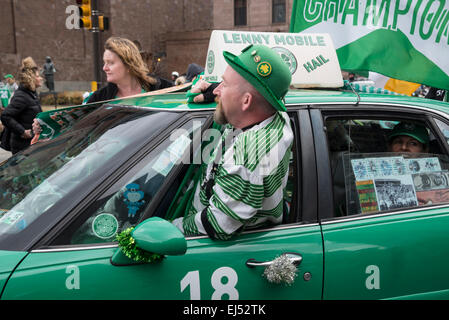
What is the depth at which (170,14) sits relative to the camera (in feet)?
137

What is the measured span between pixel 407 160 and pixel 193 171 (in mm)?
1158

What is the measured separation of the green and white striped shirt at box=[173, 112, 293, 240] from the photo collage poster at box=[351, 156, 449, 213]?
542 mm

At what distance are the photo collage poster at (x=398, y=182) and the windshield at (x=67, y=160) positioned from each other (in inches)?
40.8

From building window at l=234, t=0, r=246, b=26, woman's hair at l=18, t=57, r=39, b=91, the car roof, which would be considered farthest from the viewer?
building window at l=234, t=0, r=246, b=26

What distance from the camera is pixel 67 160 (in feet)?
6.82

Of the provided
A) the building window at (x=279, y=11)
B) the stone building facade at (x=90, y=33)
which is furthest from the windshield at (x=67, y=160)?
the building window at (x=279, y=11)

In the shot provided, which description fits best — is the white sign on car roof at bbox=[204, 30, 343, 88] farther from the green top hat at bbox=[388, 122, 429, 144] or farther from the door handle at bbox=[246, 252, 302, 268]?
the door handle at bbox=[246, 252, 302, 268]

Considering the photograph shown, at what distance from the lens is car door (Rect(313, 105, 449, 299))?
191 centimetres

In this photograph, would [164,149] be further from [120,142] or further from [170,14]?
[170,14]

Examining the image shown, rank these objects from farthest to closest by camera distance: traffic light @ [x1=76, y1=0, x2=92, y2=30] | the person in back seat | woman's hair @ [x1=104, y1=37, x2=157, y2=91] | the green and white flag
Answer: traffic light @ [x1=76, y1=0, x2=92, y2=30]
woman's hair @ [x1=104, y1=37, x2=157, y2=91]
the green and white flag
the person in back seat

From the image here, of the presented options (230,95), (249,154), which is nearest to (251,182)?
(249,154)

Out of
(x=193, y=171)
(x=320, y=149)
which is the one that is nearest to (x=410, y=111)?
(x=320, y=149)

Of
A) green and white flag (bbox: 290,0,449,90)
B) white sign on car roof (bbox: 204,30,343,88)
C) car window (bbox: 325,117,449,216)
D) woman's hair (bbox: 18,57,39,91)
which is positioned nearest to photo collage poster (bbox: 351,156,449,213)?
car window (bbox: 325,117,449,216)

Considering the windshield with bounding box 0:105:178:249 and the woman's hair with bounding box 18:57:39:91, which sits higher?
the woman's hair with bounding box 18:57:39:91
